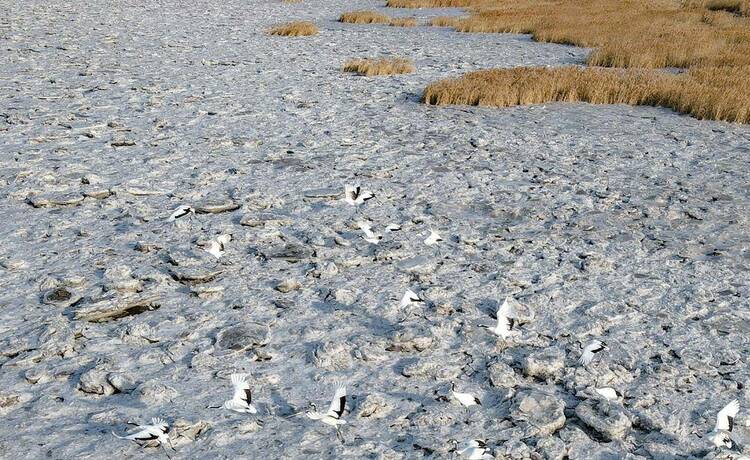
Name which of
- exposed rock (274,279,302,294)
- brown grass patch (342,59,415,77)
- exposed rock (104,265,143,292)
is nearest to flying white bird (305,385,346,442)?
exposed rock (274,279,302,294)

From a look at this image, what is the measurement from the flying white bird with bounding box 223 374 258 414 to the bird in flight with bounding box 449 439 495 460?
1402 mm

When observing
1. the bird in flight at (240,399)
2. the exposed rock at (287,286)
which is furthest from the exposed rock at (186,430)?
the exposed rock at (287,286)

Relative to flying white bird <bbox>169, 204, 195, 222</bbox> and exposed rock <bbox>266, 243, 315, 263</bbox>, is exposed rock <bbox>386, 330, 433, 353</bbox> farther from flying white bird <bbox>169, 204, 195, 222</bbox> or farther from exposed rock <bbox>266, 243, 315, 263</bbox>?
flying white bird <bbox>169, 204, 195, 222</bbox>

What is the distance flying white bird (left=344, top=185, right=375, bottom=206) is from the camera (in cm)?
843

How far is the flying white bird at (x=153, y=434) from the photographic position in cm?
454

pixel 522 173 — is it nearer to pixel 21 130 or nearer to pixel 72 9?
pixel 21 130

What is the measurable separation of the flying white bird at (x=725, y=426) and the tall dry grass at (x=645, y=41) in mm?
10638

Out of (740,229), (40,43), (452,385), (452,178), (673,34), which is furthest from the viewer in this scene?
(673,34)

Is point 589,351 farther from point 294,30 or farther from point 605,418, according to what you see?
point 294,30

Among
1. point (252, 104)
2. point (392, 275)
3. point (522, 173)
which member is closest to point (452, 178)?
point (522, 173)

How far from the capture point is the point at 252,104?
1462cm

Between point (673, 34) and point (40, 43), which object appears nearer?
point (40, 43)

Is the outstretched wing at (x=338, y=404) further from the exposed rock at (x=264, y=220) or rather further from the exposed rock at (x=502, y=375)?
the exposed rock at (x=264, y=220)

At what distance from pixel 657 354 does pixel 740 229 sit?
3.59 m
